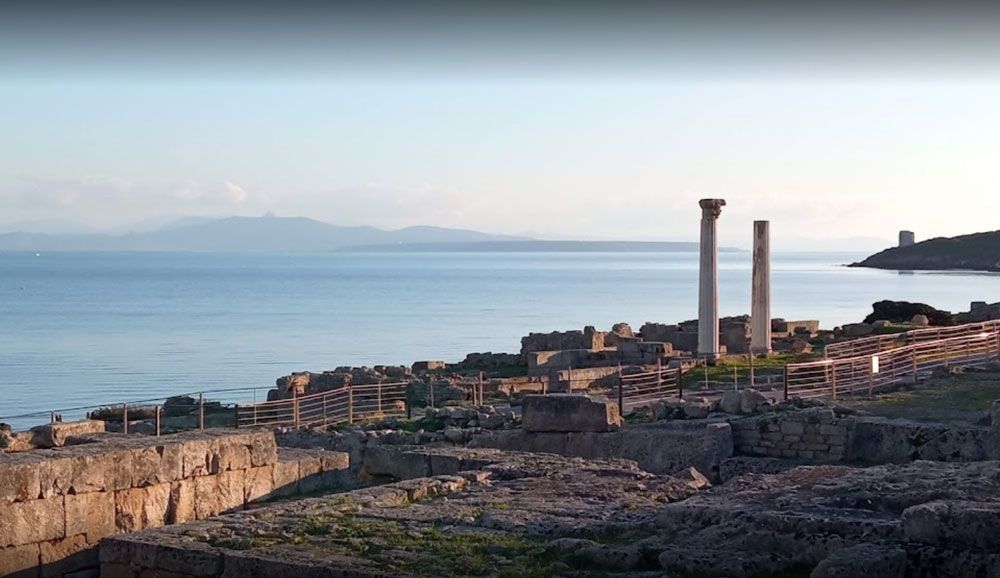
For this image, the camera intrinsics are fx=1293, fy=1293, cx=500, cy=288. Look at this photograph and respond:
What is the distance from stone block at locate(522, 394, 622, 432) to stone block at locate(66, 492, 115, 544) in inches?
259

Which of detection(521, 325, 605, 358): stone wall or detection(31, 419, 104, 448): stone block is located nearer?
detection(31, 419, 104, 448): stone block

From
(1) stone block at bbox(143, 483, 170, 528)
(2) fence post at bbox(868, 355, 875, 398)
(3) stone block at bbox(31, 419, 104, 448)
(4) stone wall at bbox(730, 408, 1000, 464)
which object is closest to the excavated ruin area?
(1) stone block at bbox(143, 483, 170, 528)

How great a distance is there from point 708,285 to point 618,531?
19711mm

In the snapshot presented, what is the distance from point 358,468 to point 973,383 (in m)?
11.9

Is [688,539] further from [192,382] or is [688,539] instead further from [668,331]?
[192,382]

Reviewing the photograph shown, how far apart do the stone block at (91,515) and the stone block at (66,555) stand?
60mm

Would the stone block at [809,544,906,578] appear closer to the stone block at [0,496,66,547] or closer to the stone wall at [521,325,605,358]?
the stone block at [0,496,66,547]

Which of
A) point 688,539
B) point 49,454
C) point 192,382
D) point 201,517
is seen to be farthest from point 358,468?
point 192,382

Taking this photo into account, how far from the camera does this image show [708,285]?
1142 inches

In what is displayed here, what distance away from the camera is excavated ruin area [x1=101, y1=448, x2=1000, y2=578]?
329 inches

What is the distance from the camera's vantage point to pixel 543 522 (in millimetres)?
10094

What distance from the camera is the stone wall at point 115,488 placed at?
10.1m

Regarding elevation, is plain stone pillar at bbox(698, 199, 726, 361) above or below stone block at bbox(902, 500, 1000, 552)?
above

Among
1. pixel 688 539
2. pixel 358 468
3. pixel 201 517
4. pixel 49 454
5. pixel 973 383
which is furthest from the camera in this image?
pixel 973 383
